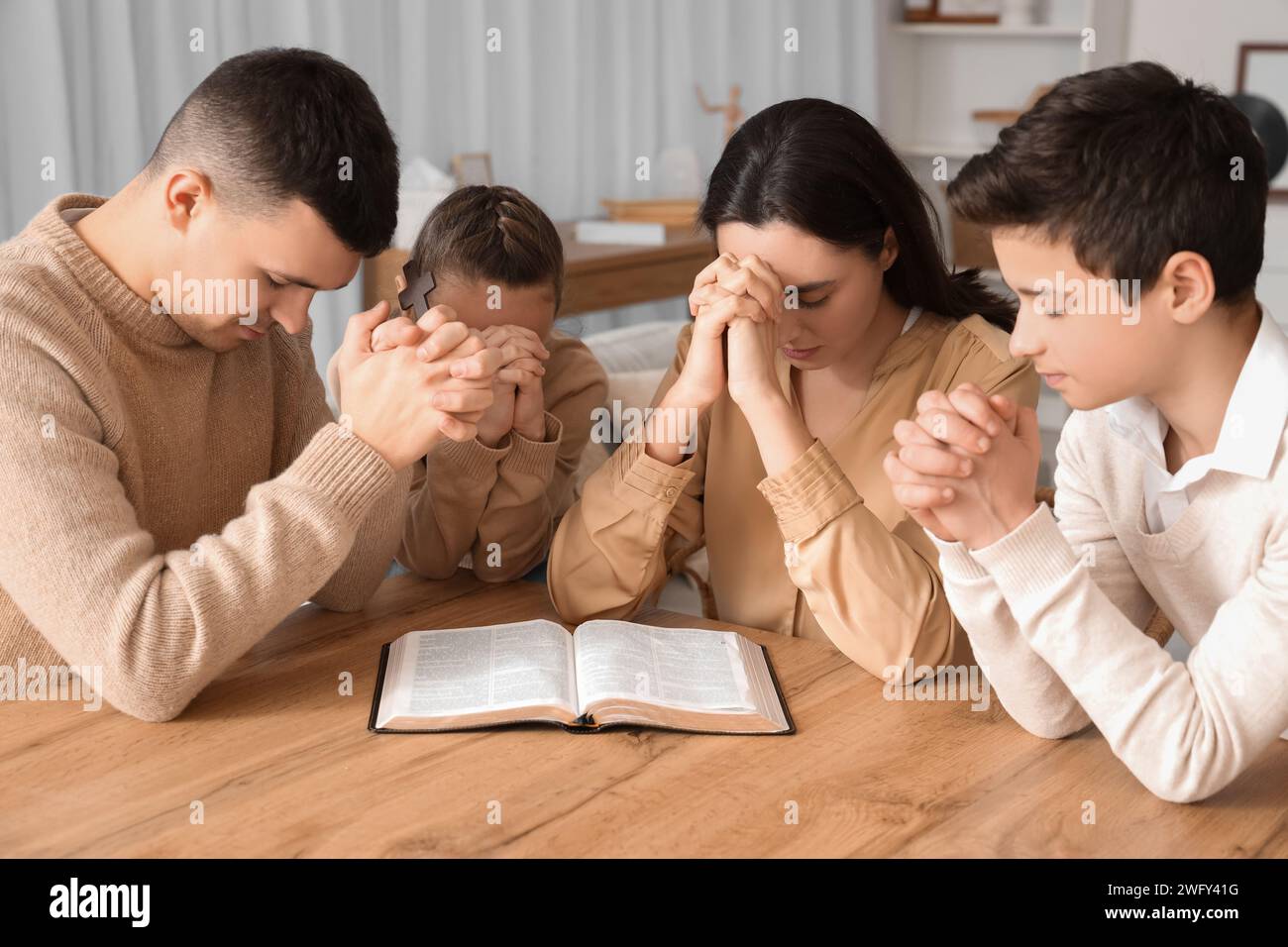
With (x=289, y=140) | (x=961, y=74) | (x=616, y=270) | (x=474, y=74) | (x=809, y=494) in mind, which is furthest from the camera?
(x=961, y=74)

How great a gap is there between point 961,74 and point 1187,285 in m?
4.63

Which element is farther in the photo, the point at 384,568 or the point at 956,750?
the point at 384,568

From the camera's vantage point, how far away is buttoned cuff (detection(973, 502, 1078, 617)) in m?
1.11

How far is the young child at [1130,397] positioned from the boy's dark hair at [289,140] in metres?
0.57

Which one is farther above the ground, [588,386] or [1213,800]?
[588,386]

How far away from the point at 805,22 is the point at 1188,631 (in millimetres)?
4248

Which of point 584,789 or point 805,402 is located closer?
point 584,789

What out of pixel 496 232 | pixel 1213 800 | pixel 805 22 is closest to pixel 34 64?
pixel 496 232

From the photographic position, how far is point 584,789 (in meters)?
1.13

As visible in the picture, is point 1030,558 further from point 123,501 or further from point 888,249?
point 123,501

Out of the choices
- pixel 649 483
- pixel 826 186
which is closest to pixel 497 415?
pixel 649 483

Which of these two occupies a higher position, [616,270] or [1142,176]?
[1142,176]

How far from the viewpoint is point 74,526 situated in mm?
1211

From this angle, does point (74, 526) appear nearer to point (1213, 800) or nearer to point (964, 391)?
point (964, 391)
